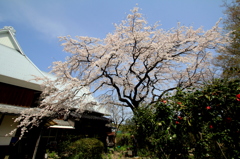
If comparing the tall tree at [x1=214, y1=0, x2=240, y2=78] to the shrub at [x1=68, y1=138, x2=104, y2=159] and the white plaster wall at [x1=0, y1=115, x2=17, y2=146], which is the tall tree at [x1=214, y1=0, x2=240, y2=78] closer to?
the shrub at [x1=68, y1=138, x2=104, y2=159]

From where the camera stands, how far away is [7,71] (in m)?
7.82

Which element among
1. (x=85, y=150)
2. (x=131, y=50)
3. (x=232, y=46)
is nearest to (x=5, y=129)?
(x=85, y=150)

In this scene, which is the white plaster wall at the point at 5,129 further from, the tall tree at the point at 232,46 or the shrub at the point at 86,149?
the tall tree at the point at 232,46

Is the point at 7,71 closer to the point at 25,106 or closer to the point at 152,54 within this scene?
the point at 25,106

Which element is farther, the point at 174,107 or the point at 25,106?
the point at 25,106

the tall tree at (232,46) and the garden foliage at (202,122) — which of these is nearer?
the garden foliage at (202,122)

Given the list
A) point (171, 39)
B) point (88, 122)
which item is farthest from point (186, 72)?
point (88, 122)

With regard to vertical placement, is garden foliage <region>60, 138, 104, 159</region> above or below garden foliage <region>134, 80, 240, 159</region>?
below

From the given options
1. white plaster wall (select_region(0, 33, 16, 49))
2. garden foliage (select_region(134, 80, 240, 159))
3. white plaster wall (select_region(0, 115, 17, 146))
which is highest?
white plaster wall (select_region(0, 33, 16, 49))

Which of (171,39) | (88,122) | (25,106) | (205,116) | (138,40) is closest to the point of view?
(205,116)

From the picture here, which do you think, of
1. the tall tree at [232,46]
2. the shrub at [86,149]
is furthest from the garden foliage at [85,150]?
the tall tree at [232,46]

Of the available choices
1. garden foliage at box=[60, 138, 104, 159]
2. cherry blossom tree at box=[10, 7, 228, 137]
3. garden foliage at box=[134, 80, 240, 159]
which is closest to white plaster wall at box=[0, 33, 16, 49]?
cherry blossom tree at box=[10, 7, 228, 137]

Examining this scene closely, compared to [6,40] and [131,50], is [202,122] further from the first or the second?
[6,40]

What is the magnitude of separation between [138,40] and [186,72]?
5.06 metres
